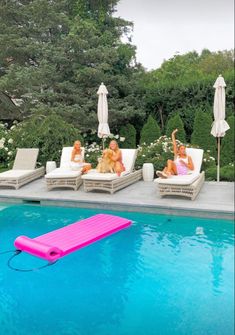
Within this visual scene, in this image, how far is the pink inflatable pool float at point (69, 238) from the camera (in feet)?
17.1

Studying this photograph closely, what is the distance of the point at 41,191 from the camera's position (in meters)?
9.23

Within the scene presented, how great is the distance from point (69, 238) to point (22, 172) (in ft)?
15.6

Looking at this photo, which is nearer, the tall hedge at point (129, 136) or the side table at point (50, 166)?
the side table at point (50, 166)

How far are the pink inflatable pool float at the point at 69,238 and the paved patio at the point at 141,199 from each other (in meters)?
1.01

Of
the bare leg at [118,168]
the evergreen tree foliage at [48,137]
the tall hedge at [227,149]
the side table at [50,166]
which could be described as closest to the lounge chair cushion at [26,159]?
the side table at [50,166]

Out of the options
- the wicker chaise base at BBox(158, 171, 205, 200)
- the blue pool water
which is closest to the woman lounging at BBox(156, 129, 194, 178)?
the wicker chaise base at BBox(158, 171, 205, 200)

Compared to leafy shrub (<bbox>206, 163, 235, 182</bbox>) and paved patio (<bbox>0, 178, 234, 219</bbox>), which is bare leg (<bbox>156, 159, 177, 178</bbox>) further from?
leafy shrub (<bbox>206, 163, 235, 182</bbox>)

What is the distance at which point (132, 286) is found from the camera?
465 cm

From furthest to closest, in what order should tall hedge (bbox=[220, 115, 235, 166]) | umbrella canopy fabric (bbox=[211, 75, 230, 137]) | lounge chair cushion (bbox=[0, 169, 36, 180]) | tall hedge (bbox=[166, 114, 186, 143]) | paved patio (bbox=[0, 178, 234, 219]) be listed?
tall hedge (bbox=[166, 114, 186, 143])
tall hedge (bbox=[220, 115, 235, 166])
lounge chair cushion (bbox=[0, 169, 36, 180])
umbrella canopy fabric (bbox=[211, 75, 230, 137])
paved patio (bbox=[0, 178, 234, 219])

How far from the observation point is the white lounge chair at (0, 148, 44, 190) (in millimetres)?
9633

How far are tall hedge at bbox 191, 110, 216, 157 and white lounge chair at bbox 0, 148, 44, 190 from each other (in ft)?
18.8

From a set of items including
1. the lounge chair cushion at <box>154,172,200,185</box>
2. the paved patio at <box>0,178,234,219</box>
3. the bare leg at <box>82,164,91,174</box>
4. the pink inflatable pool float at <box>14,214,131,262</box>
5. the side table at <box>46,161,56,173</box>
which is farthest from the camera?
the side table at <box>46,161,56,173</box>

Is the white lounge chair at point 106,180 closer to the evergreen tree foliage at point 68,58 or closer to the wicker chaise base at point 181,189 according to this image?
the wicker chaise base at point 181,189

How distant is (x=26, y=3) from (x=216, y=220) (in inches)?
535
